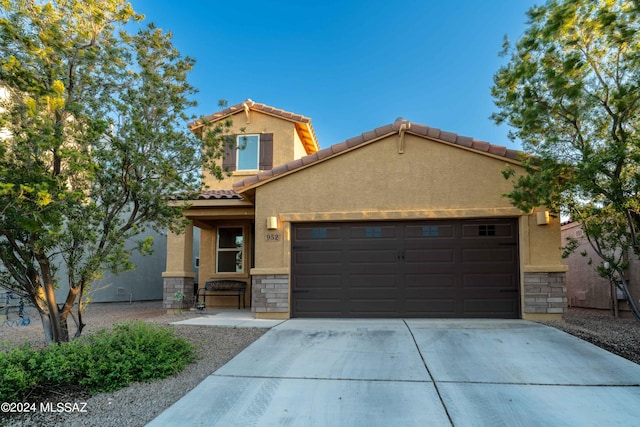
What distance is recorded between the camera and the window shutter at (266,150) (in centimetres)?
1259

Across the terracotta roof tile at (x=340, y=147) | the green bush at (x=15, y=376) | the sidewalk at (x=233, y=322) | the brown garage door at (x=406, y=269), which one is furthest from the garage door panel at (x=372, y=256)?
the green bush at (x=15, y=376)

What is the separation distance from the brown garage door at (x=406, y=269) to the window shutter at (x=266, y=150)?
402cm

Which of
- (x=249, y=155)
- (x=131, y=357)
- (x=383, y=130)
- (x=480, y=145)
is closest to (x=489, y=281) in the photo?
(x=480, y=145)

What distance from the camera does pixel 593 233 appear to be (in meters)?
6.50

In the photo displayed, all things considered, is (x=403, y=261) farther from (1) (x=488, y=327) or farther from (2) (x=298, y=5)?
(2) (x=298, y=5)

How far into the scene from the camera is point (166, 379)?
4.86 m

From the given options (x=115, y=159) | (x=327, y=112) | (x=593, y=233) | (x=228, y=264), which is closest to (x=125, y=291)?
(x=228, y=264)

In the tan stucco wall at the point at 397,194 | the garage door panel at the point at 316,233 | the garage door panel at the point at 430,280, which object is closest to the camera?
the tan stucco wall at the point at 397,194

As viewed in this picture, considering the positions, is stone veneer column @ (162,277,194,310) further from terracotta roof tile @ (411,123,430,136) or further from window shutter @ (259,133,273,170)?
terracotta roof tile @ (411,123,430,136)

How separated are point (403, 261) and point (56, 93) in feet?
21.7

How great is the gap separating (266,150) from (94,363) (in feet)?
29.2

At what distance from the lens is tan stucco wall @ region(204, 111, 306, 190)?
41.3 feet

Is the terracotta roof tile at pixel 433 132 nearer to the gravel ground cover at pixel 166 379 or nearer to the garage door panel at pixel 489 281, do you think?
the garage door panel at pixel 489 281

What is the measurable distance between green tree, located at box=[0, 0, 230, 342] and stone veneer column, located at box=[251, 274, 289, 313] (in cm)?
292
